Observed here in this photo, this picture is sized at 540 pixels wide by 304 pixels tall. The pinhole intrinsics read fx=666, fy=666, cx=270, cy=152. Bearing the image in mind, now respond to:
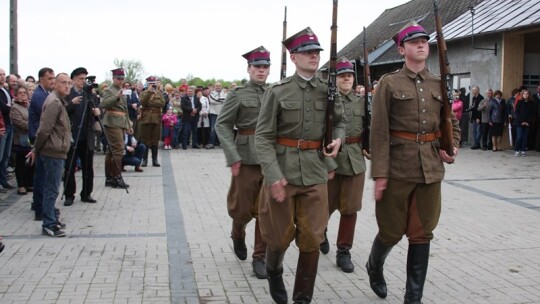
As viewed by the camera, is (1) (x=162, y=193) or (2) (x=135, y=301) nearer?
(2) (x=135, y=301)

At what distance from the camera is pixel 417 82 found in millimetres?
5172

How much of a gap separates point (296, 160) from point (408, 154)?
877 mm

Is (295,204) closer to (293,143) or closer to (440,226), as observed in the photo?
(293,143)

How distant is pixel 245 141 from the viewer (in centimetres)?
637

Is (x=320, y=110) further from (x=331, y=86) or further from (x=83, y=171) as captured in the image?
(x=83, y=171)

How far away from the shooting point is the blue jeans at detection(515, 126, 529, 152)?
19.3m

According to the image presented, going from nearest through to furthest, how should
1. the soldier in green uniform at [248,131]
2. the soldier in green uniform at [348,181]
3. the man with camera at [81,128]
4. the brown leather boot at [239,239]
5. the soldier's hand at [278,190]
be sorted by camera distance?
the soldier's hand at [278,190]
the soldier in green uniform at [248,131]
the soldier in green uniform at [348,181]
the brown leather boot at [239,239]
the man with camera at [81,128]

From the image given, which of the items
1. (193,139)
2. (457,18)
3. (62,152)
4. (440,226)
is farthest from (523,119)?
(62,152)

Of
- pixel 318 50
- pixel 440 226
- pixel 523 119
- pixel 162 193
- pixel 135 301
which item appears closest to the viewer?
pixel 318 50

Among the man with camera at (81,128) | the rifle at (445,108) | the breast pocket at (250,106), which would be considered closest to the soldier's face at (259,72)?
the breast pocket at (250,106)

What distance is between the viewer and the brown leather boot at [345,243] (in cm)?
638

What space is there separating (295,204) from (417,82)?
1.34 metres

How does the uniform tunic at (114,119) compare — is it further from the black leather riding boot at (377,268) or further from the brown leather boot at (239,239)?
the black leather riding boot at (377,268)

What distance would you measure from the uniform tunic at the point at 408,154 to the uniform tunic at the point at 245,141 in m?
1.55
